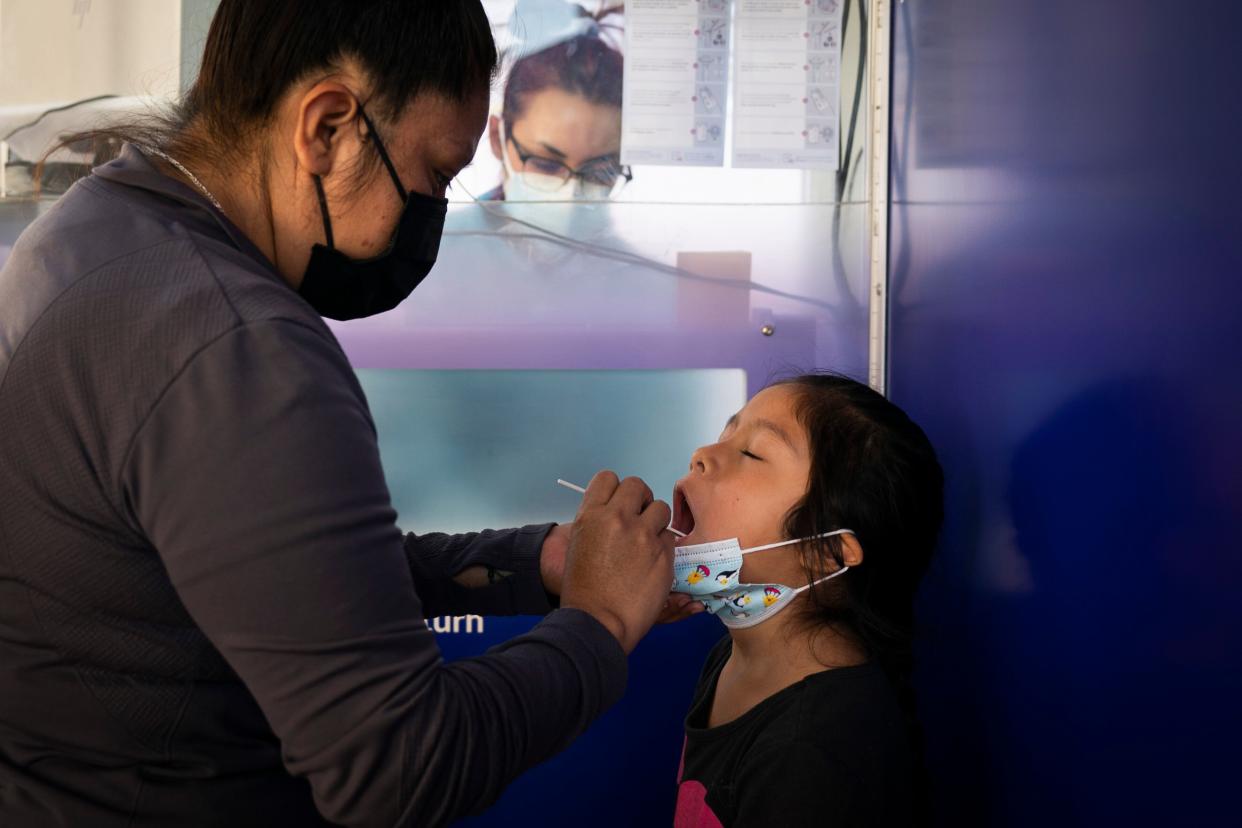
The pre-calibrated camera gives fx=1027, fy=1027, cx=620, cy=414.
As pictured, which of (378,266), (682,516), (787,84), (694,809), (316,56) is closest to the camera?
(316,56)

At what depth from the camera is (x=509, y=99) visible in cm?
212

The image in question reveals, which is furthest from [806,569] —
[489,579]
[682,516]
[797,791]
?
[489,579]

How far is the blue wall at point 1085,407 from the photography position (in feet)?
2.70

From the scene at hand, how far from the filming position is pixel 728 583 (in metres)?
1.35

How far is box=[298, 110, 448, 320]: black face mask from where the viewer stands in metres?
0.92

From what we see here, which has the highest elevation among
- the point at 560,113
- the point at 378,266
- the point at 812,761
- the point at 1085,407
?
the point at 560,113

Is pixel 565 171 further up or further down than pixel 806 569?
further up

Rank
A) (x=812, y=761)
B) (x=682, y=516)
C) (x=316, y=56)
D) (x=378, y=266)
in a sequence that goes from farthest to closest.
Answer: (x=682, y=516)
(x=812, y=761)
(x=378, y=266)
(x=316, y=56)

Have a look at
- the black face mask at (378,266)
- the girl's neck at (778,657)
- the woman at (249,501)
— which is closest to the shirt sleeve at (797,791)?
the girl's neck at (778,657)

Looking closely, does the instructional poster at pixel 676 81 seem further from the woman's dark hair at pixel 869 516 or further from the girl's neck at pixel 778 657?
the girl's neck at pixel 778 657

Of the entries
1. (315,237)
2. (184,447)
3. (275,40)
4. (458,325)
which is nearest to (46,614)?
(184,447)

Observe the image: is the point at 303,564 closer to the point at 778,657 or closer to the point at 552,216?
the point at 778,657

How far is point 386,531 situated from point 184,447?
141 mm

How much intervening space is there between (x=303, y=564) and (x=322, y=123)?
0.38m
